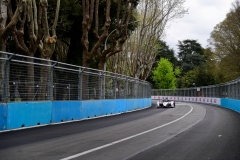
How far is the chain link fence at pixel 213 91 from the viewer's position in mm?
34531

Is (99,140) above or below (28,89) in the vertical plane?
below

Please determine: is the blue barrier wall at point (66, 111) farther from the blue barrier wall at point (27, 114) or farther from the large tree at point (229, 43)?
the large tree at point (229, 43)

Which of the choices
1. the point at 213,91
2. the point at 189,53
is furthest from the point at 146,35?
the point at 189,53

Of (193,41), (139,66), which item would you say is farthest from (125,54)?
(193,41)

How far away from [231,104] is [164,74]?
6380cm

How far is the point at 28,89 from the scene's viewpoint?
15234 mm

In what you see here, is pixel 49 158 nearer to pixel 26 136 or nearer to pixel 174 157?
pixel 174 157

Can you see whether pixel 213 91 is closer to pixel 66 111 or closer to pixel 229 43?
pixel 229 43

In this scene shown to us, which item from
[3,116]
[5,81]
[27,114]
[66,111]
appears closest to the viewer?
[3,116]

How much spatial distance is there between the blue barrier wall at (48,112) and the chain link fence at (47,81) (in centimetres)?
27

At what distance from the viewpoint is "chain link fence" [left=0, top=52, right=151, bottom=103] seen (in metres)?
14.1

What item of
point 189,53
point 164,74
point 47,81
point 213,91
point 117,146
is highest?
point 189,53

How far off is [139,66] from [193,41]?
79.5 meters

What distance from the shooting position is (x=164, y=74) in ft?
335
